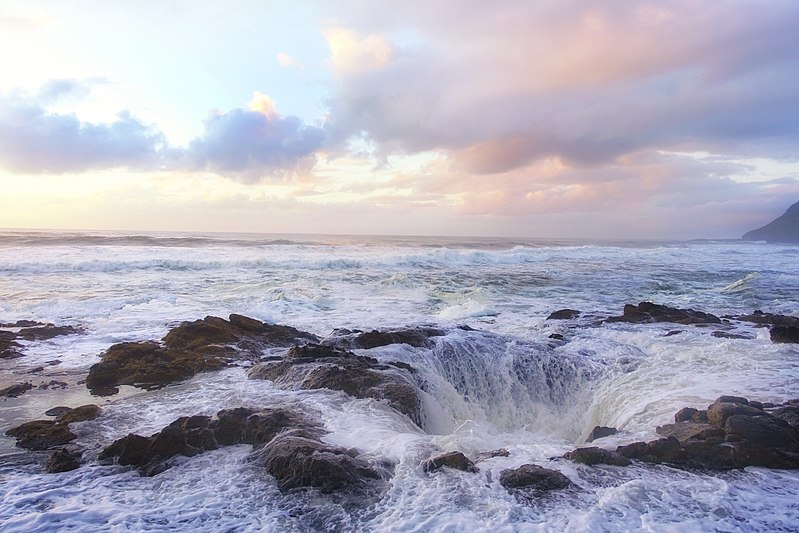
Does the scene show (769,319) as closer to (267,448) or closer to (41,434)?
(267,448)

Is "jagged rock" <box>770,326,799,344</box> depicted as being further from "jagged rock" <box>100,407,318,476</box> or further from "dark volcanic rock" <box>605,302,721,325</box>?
"jagged rock" <box>100,407,318,476</box>

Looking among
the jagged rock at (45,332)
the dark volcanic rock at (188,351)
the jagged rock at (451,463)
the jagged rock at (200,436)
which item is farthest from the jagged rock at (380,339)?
the jagged rock at (45,332)

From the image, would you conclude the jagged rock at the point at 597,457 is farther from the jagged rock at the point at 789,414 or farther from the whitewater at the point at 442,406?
the jagged rock at the point at 789,414

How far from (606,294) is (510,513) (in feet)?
65.1

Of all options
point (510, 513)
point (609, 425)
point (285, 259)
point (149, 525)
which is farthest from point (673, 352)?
point (285, 259)

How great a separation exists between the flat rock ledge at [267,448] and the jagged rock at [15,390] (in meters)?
3.72

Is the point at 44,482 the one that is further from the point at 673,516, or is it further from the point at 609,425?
the point at 609,425

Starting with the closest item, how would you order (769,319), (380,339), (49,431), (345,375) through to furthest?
1. (49,431)
2. (345,375)
3. (380,339)
4. (769,319)

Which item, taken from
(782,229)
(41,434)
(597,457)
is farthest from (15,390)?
(782,229)

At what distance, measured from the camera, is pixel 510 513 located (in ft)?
14.9

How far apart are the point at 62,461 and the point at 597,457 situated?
6215mm

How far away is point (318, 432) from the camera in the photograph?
6.41 metres

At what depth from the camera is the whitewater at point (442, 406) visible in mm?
4531

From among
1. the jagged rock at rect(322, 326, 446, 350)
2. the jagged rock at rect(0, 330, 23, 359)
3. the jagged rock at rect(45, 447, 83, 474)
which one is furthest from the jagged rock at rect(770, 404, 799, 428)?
the jagged rock at rect(0, 330, 23, 359)
